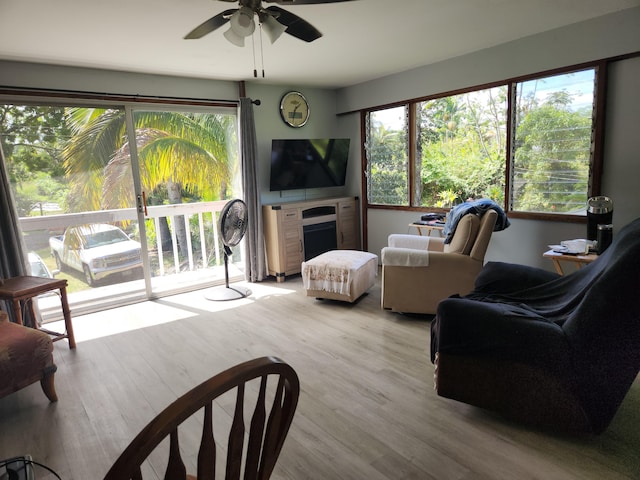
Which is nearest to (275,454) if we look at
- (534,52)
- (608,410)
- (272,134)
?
(608,410)

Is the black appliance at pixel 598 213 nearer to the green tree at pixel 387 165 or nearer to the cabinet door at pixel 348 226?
the green tree at pixel 387 165

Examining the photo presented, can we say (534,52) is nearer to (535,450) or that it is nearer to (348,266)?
(348,266)

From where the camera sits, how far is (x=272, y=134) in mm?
5031

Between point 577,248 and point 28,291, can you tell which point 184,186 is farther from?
point 577,248

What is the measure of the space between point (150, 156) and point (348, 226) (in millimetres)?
2593

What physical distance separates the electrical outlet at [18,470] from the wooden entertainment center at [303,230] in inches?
141

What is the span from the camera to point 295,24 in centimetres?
228

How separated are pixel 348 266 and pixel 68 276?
281 centimetres

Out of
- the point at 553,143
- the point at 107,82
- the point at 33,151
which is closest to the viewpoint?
the point at 553,143

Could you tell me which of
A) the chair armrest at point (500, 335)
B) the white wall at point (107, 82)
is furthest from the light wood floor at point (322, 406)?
the white wall at point (107, 82)

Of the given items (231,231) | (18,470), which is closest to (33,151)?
(231,231)

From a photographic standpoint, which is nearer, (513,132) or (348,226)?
(513,132)

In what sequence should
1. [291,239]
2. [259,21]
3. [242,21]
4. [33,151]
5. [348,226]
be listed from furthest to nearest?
[348,226]
[291,239]
[33,151]
[259,21]
[242,21]

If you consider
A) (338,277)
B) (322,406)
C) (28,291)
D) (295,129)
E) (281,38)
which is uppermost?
(281,38)
